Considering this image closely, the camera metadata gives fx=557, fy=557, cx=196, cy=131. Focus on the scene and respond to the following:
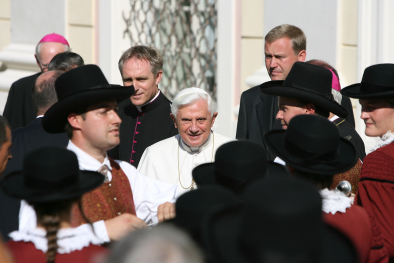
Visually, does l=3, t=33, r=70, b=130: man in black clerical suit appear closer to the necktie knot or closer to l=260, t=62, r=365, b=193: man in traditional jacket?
the necktie knot

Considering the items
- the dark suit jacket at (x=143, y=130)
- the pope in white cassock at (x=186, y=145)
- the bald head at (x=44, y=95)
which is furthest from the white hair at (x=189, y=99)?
the bald head at (x=44, y=95)

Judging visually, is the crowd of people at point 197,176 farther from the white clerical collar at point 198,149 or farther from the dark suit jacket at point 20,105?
the dark suit jacket at point 20,105

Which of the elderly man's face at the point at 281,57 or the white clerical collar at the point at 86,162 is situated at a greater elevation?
the elderly man's face at the point at 281,57

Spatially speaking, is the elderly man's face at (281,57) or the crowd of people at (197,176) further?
the elderly man's face at (281,57)

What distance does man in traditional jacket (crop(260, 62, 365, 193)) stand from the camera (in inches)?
133

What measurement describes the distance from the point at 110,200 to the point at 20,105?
302 cm

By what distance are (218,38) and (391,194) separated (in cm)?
381

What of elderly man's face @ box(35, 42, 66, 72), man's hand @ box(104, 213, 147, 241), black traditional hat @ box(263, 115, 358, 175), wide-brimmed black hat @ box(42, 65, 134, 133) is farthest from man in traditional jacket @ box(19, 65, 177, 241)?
elderly man's face @ box(35, 42, 66, 72)

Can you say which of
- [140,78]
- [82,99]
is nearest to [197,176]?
[82,99]

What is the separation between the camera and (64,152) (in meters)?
2.29

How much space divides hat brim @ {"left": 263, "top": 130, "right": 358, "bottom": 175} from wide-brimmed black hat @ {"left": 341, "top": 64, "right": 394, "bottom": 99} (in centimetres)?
63

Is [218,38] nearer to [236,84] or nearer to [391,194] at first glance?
[236,84]


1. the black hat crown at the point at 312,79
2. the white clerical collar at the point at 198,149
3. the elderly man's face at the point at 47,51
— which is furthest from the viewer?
the elderly man's face at the point at 47,51

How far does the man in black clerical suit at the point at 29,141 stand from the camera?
3297 millimetres
